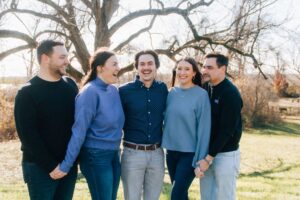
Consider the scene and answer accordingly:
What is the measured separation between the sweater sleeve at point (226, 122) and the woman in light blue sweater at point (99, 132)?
1111 mm

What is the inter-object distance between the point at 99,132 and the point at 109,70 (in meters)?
0.68

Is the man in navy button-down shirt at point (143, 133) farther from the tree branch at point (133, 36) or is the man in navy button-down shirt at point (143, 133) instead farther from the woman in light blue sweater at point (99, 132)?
the tree branch at point (133, 36)

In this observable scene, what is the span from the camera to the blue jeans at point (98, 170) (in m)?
4.30

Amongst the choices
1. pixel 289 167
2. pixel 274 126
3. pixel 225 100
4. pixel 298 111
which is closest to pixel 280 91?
pixel 298 111

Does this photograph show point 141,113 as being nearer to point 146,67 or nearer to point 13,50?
point 146,67

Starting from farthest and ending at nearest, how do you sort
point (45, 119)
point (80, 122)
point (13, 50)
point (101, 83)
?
point (13, 50) → point (101, 83) → point (80, 122) → point (45, 119)

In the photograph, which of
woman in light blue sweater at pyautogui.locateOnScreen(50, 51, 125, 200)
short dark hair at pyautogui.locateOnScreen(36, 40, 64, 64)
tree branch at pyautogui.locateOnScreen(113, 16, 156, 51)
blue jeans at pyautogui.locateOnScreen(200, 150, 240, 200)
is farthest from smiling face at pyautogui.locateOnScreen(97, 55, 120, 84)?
tree branch at pyautogui.locateOnScreen(113, 16, 156, 51)

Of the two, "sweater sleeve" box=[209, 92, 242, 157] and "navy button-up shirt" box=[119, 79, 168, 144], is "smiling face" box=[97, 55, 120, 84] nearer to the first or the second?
"navy button-up shirt" box=[119, 79, 168, 144]

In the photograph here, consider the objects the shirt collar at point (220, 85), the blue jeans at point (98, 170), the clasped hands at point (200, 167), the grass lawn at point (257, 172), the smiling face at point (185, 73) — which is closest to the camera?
the blue jeans at point (98, 170)

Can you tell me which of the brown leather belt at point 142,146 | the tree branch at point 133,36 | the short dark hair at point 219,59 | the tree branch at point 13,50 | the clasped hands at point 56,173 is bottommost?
the clasped hands at point 56,173

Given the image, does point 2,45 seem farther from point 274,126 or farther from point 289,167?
point 274,126

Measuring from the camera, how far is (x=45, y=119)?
408 centimetres

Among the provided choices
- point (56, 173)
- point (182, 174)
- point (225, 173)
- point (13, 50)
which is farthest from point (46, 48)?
point (13, 50)

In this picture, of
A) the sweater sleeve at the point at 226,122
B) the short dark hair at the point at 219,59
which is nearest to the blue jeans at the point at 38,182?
the sweater sleeve at the point at 226,122
